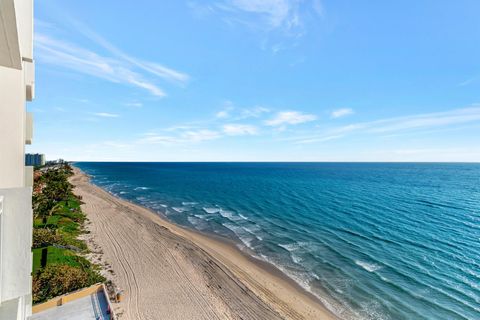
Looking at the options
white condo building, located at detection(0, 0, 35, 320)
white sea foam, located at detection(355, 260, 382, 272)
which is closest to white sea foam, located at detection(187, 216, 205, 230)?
white sea foam, located at detection(355, 260, 382, 272)

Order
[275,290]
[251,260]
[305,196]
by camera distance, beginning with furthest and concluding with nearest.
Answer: [305,196]
[251,260]
[275,290]

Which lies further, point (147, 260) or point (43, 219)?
point (43, 219)

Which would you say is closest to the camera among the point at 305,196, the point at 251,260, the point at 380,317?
the point at 380,317

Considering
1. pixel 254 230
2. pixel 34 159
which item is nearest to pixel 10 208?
pixel 34 159

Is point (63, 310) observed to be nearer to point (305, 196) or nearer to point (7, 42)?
point (7, 42)

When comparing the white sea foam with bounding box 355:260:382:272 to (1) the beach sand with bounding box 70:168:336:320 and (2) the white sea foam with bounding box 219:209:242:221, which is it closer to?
(1) the beach sand with bounding box 70:168:336:320

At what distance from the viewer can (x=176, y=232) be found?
3197cm

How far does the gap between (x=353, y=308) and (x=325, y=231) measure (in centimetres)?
1467

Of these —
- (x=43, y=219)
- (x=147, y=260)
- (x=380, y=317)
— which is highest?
(x=43, y=219)

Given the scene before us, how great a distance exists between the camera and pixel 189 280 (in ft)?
64.8

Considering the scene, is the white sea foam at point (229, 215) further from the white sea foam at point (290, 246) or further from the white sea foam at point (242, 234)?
the white sea foam at point (290, 246)

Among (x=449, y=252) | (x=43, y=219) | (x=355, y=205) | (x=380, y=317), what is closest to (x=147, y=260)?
(x=43, y=219)

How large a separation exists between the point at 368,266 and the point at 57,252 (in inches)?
1135

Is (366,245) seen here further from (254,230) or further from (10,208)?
(10,208)
